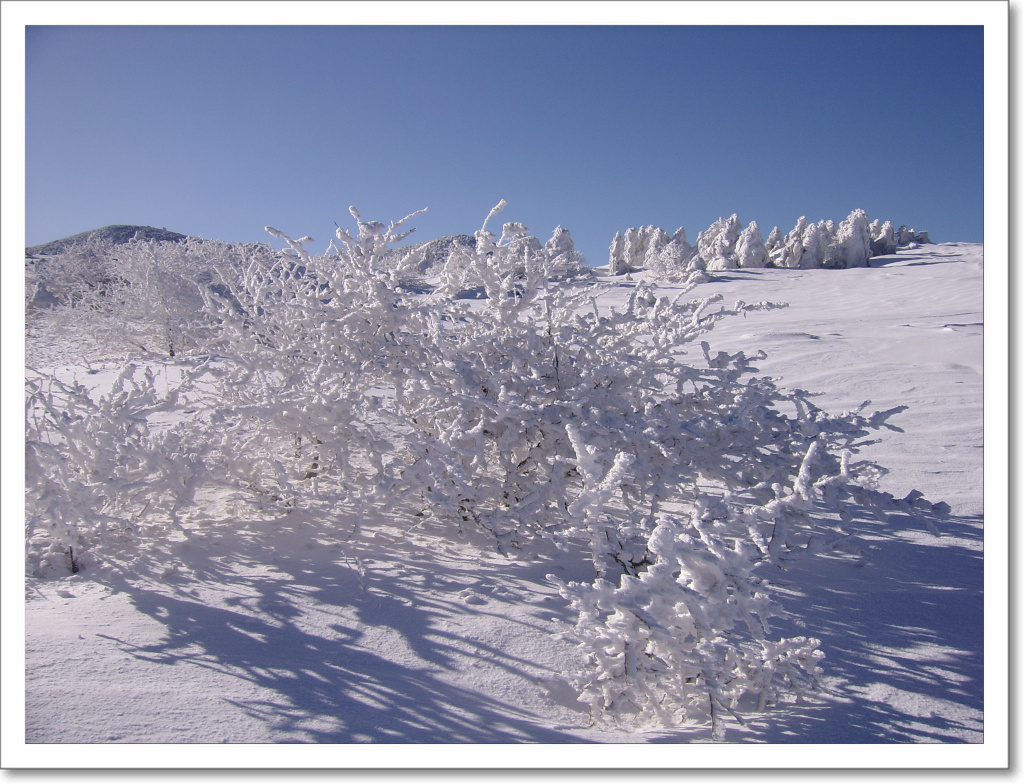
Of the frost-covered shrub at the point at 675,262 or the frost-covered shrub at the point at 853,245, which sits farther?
the frost-covered shrub at the point at 853,245

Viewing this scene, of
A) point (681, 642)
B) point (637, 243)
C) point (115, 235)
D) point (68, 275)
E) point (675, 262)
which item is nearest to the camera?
point (681, 642)

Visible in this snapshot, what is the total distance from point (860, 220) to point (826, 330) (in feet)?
59.9

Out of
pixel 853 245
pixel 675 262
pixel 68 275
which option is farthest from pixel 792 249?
pixel 68 275

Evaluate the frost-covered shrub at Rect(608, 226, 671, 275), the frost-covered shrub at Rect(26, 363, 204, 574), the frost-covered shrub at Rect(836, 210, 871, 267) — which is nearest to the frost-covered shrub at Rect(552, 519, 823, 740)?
the frost-covered shrub at Rect(26, 363, 204, 574)

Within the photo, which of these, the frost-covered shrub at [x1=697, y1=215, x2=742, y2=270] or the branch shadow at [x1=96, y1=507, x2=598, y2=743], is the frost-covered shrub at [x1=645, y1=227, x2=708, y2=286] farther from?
the branch shadow at [x1=96, y1=507, x2=598, y2=743]

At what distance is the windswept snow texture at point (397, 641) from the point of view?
1508 millimetres

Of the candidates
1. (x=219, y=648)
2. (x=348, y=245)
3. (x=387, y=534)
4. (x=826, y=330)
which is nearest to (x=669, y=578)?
(x=219, y=648)

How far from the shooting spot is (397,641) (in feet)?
6.13

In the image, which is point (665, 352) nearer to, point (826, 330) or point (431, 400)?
point (431, 400)

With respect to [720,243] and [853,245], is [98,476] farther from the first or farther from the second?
[720,243]

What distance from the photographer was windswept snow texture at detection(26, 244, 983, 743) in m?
1.51

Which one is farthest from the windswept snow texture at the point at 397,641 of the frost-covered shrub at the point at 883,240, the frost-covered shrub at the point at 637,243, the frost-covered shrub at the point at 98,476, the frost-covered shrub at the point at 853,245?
the frost-covered shrub at the point at 883,240

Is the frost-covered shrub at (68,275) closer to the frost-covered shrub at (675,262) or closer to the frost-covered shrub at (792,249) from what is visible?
the frost-covered shrub at (675,262)

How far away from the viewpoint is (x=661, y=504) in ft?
10.1
